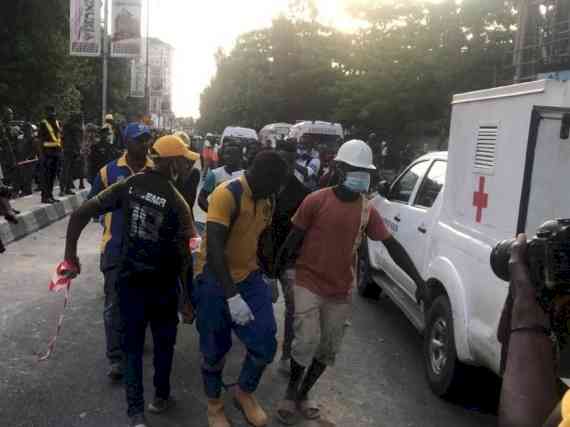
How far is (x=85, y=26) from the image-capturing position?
16.8 m

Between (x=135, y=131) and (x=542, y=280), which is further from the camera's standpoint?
(x=135, y=131)

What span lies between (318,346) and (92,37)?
1503 cm

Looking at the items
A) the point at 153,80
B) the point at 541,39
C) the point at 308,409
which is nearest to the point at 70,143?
the point at 308,409

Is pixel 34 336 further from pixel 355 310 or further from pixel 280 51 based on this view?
pixel 280 51

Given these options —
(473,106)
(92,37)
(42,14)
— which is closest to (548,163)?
(473,106)

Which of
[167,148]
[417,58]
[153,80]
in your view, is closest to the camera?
[167,148]

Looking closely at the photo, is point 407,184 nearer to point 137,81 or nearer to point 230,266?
point 230,266

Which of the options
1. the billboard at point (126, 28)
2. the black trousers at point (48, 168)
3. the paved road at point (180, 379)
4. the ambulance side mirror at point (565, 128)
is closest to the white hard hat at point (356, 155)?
the ambulance side mirror at point (565, 128)

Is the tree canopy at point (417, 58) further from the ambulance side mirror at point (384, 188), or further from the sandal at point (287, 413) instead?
the sandal at point (287, 413)

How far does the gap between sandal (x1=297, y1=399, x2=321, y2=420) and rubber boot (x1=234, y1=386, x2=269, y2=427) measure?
0.29 m

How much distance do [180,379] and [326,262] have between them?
1.43 metres

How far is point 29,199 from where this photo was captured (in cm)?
1209

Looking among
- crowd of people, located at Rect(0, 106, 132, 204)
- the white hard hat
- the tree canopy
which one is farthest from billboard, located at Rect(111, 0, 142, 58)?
the white hard hat

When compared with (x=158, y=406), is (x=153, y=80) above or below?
above
